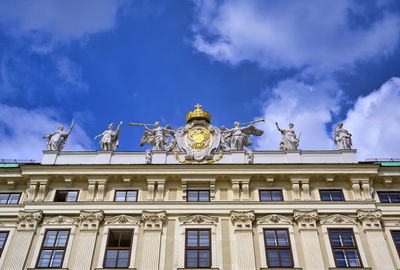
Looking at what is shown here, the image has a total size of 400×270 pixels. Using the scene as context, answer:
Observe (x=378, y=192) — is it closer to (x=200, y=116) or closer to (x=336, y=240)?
(x=336, y=240)

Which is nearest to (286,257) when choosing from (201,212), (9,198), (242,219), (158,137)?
(242,219)

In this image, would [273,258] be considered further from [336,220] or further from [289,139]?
[289,139]

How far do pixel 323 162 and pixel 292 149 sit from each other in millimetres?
1852

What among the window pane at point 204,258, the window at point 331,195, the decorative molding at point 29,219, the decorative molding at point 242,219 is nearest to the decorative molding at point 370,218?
the window at point 331,195

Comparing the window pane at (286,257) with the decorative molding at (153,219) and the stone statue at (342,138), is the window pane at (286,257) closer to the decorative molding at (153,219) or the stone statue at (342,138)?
the decorative molding at (153,219)

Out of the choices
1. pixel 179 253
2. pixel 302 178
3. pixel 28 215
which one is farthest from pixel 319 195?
pixel 28 215

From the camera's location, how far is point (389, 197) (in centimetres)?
2448

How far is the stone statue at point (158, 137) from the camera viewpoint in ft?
87.9

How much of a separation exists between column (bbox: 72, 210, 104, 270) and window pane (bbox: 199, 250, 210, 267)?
5066 mm

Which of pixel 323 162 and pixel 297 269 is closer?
pixel 297 269

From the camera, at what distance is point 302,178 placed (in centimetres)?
2461

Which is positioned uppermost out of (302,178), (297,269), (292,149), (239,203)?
(292,149)

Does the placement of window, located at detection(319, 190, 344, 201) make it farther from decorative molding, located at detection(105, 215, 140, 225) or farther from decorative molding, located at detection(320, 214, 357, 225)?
decorative molding, located at detection(105, 215, 140, 225)

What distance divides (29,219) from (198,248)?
850 cm
